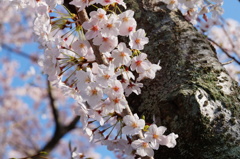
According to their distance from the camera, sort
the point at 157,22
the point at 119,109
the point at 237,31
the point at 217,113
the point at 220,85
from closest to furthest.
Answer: the point at 119,109
the point at 217,113
the point at 220,85
the point at 157,22
the point at 237,31

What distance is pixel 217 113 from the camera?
53.8 inches

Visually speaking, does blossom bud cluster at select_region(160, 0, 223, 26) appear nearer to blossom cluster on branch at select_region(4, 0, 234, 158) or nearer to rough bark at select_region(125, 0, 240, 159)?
rough bark at select_region(125, 0, 240, 159)

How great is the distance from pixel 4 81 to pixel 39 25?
11.6 meters

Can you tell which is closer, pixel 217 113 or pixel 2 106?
pixel 217 113

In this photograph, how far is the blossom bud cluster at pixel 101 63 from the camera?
3.88 ft

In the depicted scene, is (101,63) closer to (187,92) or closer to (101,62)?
(101,62)

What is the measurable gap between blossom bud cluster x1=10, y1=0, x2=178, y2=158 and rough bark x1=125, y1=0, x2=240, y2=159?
0.13 metres

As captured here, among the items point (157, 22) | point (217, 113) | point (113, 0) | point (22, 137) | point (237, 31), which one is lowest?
point (22, 137)

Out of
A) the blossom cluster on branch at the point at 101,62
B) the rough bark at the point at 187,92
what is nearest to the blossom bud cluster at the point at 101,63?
the blossom cluster on branch at the point at 101,62

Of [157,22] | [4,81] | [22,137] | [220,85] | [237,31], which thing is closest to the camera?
[220,85]

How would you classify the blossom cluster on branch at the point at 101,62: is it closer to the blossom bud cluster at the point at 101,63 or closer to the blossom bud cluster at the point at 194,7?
the blossom bud cluster at the point at 101,63

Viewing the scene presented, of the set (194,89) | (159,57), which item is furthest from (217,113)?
(159,57)

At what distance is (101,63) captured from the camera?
1301 mm

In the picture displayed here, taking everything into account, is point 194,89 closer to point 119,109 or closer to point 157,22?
point 119,109
